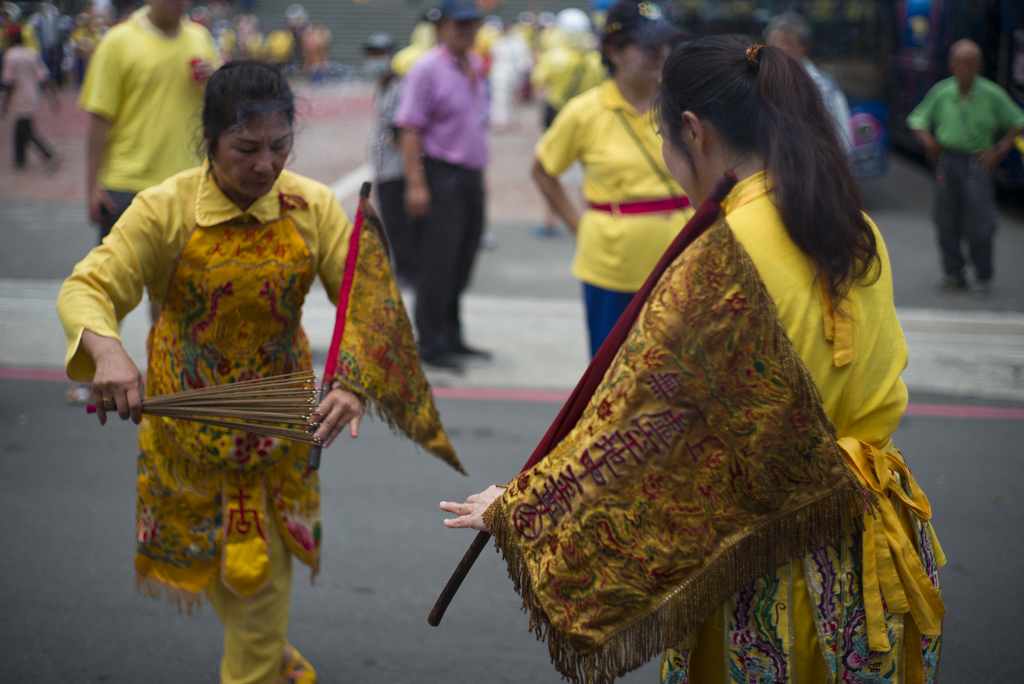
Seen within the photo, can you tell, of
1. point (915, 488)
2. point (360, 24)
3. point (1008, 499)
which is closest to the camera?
point (915, 488)

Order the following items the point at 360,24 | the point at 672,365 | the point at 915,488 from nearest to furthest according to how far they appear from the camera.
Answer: the point at 672,365, the point at 915,488, the point at 360,24

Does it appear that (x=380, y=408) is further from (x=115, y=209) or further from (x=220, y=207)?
(x=115, y=209)

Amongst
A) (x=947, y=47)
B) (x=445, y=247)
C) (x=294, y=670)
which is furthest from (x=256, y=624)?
(x=947, y=47)

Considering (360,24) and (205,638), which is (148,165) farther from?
(360,24)

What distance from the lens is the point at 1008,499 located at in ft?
13.5

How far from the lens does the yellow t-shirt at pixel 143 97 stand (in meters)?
4.27

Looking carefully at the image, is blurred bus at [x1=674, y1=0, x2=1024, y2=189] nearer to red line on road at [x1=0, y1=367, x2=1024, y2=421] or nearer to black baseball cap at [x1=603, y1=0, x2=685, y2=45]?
red line on road at [x1=0, y1=367, x2=1024, y2=421]

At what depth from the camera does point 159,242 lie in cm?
222

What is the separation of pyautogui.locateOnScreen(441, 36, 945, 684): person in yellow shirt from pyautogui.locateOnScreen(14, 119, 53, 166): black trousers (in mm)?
12438

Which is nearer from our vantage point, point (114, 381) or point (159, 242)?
point (114, 381)

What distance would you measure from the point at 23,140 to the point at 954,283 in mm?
11443

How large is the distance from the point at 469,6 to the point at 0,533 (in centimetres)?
367

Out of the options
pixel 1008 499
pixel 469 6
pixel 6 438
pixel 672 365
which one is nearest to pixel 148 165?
pixel 6 438

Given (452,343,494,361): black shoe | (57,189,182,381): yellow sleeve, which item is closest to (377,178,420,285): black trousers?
(452,343,494,361): black shoe
